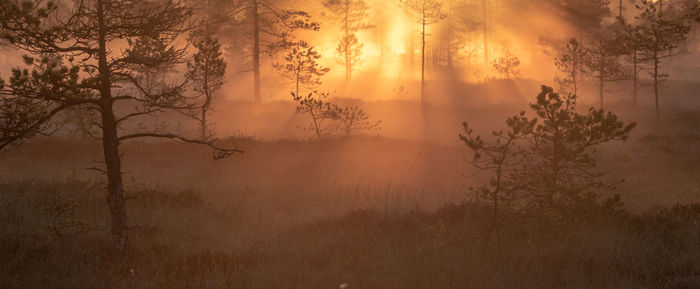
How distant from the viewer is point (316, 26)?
22.8 meters

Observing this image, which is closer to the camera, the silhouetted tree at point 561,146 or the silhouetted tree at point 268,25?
the silhouetted tree at point 561,146

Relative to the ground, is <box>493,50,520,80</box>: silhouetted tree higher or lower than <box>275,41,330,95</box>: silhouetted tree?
higher

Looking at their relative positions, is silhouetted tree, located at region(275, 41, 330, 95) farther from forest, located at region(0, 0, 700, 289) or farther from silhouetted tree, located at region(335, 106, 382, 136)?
forest, located at region(0, 0, 700, 289)

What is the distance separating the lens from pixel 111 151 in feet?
19.0

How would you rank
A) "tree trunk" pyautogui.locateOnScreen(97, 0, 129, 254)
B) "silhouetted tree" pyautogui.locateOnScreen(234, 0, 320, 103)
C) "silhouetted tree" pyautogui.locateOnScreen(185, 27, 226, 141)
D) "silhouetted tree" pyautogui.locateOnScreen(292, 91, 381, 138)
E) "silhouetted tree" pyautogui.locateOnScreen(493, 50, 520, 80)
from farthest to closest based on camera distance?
"silhouetted tree" pyautogui.locateOnScreen(493, 50, 520, 80)
"silhouetted tree" pyautogui.locateOnScreen(234, 0, 320, 103)
"silhouetted tree" pyautogui.locateOnScreen(292, 91, 381, 138)
"silhouetted tree" pyautogui.locateOnScreen(185, 27, 226, 141)
"tree trunk" pyautogui.locateOnScreen(97, 0, 129, 254)

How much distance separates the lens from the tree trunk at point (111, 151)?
18.9 ft

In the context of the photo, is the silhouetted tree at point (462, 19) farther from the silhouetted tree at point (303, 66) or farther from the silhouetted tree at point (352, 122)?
the silhouetted tree at point (303, 66)

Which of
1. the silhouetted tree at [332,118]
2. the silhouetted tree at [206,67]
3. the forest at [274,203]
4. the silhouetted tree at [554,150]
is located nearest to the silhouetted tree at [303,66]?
the silhouetted tree at [332,118]

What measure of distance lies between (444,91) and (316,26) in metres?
21.0

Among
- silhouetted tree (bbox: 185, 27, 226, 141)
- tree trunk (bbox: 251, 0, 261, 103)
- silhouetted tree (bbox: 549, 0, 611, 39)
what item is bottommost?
silhouetted tree (bbox: 185, 27, 226, 141)

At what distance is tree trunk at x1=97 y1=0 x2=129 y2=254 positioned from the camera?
5754 millimetres

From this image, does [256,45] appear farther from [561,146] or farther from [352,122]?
[561,146]

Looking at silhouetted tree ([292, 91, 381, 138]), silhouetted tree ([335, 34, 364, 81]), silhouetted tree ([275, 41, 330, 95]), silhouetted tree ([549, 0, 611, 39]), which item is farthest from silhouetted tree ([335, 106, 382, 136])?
silhouetted tree ([549, 0, 611, 39])

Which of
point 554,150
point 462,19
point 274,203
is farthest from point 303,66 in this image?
point 462,19
